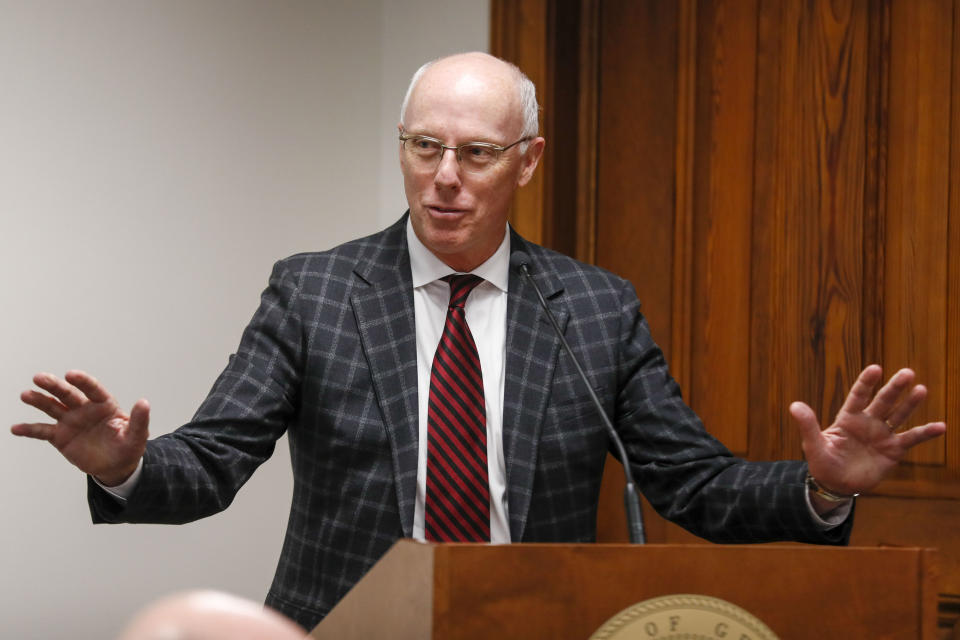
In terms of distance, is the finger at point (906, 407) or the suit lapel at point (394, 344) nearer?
the finger at point (906, 407)

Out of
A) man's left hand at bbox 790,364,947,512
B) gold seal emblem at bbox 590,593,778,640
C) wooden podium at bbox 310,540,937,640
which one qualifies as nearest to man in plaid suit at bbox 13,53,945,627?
man's left hand at bbox 790,364,947,512

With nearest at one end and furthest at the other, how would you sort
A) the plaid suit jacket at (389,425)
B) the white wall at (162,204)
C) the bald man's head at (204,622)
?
the bald man's head at (204,622)
the plaid suit jacket at (389,425)
the white wall at (162,204)

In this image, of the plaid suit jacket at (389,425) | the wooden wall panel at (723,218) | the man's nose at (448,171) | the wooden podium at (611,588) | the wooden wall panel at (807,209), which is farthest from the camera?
the wooden wall panel at (723,218)

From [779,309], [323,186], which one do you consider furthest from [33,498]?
[779,309]

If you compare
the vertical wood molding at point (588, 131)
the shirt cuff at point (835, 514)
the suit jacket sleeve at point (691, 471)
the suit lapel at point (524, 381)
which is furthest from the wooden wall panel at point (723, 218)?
the shirt cuff at point (835, 514)

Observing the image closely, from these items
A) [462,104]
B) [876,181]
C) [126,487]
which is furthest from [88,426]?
[876,181]

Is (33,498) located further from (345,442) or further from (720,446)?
(720,446)

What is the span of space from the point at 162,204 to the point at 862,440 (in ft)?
5.30

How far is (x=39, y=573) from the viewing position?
2156 millimetres

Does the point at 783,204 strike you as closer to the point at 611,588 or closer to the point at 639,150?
the point at 639,150

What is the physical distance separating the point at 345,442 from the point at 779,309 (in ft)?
3.98

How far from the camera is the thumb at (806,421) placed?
132cm

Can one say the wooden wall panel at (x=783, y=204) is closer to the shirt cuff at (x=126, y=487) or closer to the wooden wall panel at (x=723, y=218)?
the wooden wall panel at (x=723, y=218)

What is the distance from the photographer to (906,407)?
137cm
